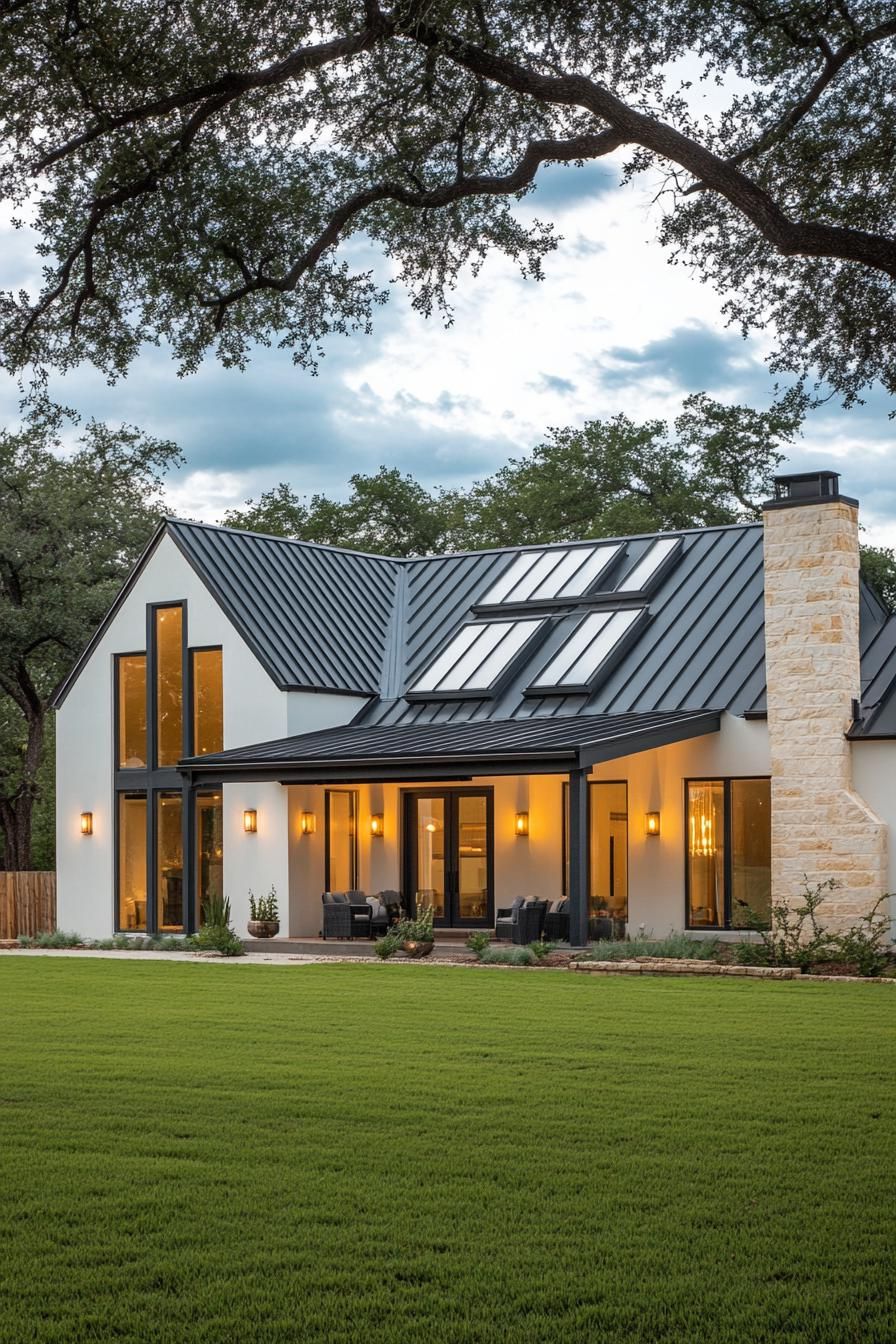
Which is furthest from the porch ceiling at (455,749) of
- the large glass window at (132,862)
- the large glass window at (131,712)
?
the large glass window at (132,862)

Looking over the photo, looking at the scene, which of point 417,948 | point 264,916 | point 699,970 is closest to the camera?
point 699,970

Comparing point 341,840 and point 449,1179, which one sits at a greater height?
point 341,840

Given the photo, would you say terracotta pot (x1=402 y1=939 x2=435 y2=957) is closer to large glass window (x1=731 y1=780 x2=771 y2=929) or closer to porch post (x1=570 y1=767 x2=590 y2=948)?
porch post (x1=570 y1=767 x2=590 y2=948)

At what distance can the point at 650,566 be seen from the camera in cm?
2711

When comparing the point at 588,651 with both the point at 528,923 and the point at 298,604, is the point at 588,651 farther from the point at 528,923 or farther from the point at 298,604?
the point at 298,604

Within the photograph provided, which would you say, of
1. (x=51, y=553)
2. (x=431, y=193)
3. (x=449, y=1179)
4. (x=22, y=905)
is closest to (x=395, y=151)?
(x=431, y=193)

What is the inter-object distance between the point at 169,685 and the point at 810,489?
11.8 meters

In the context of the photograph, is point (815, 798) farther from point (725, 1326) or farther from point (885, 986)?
point (725, 1326)

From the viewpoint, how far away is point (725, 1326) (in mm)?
5582

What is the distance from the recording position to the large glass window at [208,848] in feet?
86.9

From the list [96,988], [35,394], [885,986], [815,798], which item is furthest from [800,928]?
[35,394]

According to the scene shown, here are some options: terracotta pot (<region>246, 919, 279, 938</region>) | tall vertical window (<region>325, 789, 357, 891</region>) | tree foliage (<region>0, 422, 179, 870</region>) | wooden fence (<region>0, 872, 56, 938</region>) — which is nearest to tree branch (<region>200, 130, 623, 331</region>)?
terracotta pot (<region>246, 919, 279, 938</region>)

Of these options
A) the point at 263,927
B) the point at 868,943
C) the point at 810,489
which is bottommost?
the point at 263,927

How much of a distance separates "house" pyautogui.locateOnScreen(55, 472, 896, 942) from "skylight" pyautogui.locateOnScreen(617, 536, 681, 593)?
5 cm
